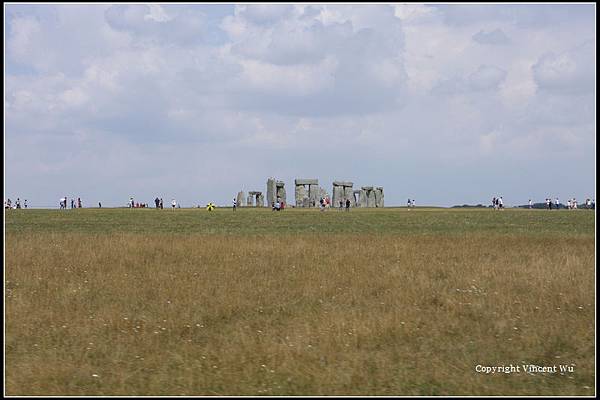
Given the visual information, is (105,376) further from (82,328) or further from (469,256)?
(469,256)

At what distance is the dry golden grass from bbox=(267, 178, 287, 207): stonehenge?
4769cm

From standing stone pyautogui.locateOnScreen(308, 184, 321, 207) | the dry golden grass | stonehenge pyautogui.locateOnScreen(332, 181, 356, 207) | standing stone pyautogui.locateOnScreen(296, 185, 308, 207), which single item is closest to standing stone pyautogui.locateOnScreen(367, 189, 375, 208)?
stonehenge pyautogui.locateOnScreen(332, 181, 356, 207)

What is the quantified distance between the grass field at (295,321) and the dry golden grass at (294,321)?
0.03 m

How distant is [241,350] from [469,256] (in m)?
10.2

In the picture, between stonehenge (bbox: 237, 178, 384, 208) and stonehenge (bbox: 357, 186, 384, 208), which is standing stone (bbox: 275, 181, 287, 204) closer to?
stonehenge (bbox: 237, 178, 384, 208)

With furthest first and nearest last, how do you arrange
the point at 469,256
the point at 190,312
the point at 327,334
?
the point at 469,256 → the point at 190,312 → the point at 327,334

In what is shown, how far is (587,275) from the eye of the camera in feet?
50.4

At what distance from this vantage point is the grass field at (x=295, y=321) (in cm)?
890

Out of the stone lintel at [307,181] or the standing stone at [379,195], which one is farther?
the standing stone at [379,195]

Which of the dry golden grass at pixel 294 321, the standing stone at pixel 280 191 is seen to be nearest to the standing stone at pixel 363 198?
the standing stone at pixel 280 191

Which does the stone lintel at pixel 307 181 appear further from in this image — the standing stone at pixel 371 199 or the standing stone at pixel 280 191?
the standing stone at pixel 371 199

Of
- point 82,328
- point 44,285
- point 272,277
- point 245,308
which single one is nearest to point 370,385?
point 245,308

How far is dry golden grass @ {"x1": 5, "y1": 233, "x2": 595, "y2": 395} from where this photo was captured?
889cm

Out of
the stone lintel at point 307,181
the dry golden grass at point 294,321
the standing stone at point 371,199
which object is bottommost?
the dry golden grass at point 294,321
